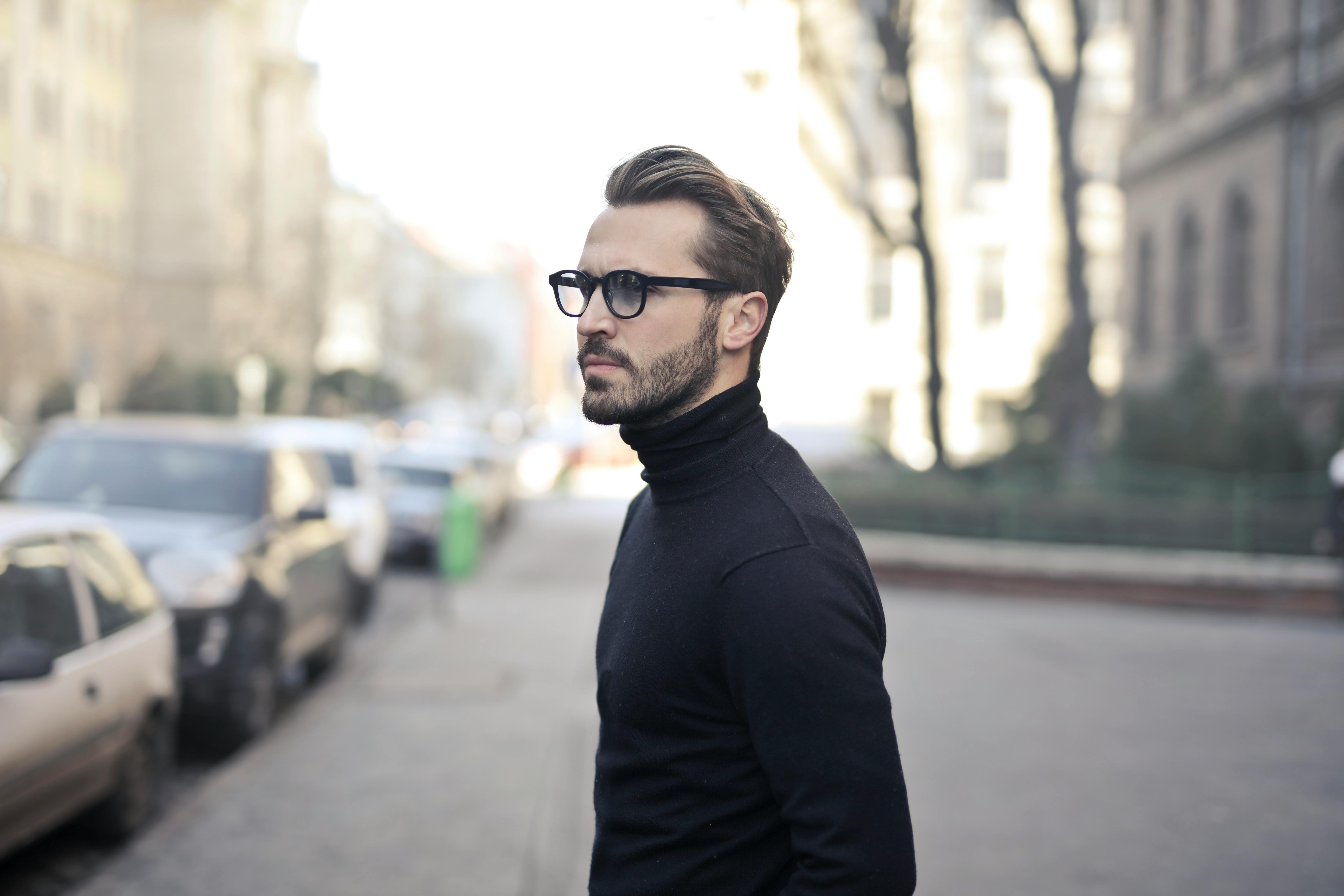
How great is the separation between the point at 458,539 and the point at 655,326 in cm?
1235

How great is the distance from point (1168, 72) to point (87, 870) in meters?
27.2

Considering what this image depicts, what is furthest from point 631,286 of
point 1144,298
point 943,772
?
point 1144,298

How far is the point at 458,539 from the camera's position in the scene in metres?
14.2

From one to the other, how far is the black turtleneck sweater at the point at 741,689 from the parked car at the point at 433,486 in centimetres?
1173

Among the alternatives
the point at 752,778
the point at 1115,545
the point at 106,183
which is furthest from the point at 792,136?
the point at 752,778

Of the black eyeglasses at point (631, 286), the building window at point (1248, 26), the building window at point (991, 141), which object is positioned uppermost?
the building window at point (991, 141)

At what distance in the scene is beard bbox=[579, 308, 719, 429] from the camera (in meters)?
2.08

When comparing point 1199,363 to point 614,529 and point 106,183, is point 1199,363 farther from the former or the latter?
point 106,183

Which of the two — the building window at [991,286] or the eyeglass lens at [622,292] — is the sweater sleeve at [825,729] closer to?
the eyeglass lens at [622,292]

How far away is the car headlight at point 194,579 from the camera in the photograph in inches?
293

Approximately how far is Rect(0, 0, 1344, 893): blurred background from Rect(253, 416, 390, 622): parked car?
0.08 m

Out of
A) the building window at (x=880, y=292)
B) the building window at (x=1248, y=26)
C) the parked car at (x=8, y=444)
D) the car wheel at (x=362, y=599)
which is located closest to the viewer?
the car wheel at (x=362, y=599)

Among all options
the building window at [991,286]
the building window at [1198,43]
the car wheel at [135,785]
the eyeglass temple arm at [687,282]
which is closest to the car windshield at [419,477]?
the car wheel at [135,785]

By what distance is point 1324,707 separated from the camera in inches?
360
